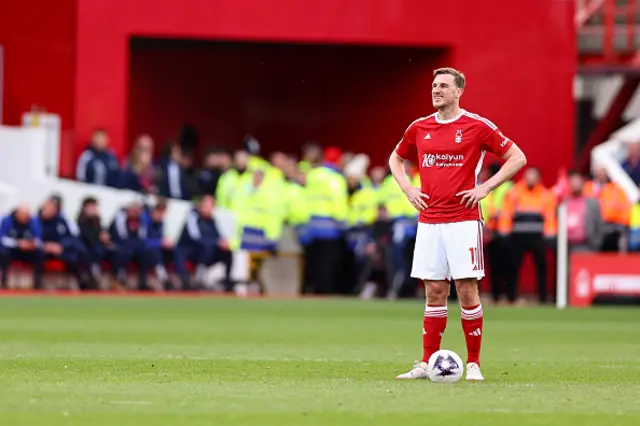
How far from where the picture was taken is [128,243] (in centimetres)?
2691

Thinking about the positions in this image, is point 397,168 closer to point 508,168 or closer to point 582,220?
point 508,168

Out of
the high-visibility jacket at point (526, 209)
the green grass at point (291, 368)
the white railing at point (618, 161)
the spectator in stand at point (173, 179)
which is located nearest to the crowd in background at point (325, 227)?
the high-visibility jacket at point (526, 209)

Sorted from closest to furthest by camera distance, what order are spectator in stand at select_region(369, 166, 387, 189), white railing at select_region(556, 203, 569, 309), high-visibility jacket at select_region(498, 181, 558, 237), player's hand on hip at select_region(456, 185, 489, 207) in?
player's hand on hip at select_region(456, 185, 489, 207) → white railing at select_region(556, 203, 569, 309) → high-visibility jacket at select_region(498, 181, 558, 237) → spectator in stand at select_region(369, 166, 387, 189)

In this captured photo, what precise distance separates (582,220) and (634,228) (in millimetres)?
1132

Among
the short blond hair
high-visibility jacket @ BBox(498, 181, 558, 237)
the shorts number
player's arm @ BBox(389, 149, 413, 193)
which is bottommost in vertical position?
the shorts number

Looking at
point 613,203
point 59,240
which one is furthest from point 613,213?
point 59,240

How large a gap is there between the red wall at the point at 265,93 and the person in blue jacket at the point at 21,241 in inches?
300

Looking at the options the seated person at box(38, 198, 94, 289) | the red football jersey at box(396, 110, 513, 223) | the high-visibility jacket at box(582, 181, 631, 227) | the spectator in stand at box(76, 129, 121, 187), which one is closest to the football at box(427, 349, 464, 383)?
the red football jersey at box(396, 110, 513, 223)

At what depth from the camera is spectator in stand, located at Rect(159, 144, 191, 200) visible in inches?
1118

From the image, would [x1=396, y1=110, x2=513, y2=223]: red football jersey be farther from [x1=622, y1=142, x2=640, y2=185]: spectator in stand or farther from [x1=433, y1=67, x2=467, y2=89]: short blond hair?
[x1=622, y1=142, x2=640, y2=185]: spectator in stand

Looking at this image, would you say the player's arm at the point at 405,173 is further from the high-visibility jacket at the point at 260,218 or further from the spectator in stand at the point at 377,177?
the spectator in stand at the point at 377,177

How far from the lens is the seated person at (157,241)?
27.0 metres

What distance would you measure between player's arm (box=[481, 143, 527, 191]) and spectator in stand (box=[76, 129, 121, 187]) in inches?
667

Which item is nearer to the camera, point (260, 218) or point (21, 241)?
point (21, 241)
